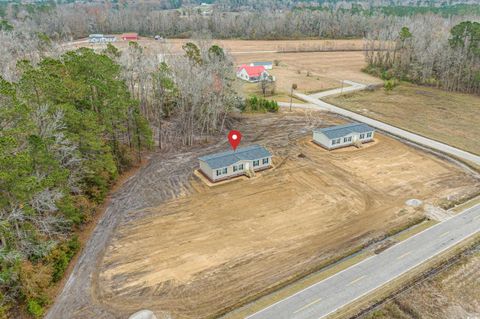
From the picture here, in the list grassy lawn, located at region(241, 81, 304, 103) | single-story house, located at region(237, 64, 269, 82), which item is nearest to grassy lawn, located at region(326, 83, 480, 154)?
grassy lawn, located at region(241, 81, 304, 103)

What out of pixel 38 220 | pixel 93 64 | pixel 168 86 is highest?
pixel 93 64

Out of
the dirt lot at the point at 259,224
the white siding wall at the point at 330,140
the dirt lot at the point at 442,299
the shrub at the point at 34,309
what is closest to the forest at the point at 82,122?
the shrub at the point at 34,309

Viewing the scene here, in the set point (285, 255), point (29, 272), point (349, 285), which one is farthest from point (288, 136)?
point (29, 272)

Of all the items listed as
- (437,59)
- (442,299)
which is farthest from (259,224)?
(437,59)

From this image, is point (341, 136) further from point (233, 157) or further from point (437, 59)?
point (437, 59)

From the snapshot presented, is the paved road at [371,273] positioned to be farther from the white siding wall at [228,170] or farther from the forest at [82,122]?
Result: the white siding wall at [228,170]

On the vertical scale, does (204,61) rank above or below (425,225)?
above

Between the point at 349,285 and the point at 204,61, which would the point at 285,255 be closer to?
the point at 349,285

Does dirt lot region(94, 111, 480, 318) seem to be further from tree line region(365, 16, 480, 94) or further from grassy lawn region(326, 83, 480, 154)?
tree line region(365, 16, 480, 94)
